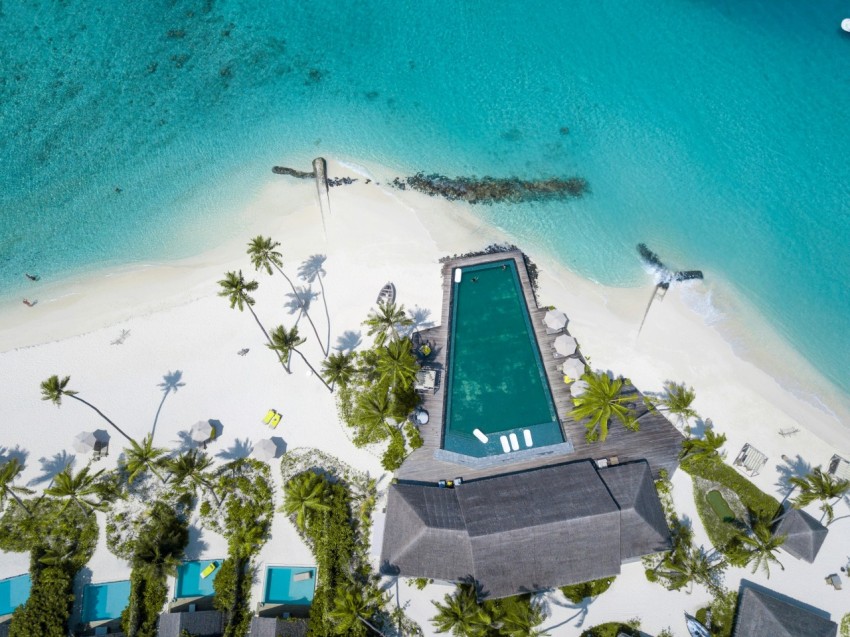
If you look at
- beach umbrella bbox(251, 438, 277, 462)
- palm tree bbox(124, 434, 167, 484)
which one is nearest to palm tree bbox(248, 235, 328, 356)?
beach umbrella bbox(251, 438, 277, 462)

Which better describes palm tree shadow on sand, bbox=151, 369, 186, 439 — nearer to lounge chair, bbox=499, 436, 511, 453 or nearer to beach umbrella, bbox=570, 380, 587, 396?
lounge chair, bbox=499, 436, 511, 453

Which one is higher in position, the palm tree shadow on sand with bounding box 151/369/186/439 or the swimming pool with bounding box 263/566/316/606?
the palm tree shadow on sand with bounding box 151/369/186/439

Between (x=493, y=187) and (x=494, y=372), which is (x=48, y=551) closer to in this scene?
(x=494, y=372)

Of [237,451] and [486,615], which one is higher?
[237,451]

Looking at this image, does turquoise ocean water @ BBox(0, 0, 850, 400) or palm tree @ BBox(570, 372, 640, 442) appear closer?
palm tree @ BBox(570, 372, 640, 442)

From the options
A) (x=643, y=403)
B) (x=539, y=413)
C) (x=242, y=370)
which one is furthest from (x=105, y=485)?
(x=643, y=403)

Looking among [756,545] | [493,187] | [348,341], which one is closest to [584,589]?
[756,545]

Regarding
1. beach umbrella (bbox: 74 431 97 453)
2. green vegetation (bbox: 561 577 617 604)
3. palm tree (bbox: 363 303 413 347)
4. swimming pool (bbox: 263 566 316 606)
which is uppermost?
palm tree (bbox: 363 303 413 347)
